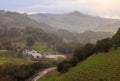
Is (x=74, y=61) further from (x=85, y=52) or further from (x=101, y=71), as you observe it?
(x=101, y=71)

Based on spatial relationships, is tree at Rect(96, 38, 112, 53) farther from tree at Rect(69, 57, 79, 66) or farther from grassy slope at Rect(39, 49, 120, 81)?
grassy slope at Rect(39, 49, 120, 81)

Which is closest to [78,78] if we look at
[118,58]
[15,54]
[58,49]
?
[118,58]

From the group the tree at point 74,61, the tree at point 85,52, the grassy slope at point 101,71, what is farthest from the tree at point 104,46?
the grassy slope at point 101,71

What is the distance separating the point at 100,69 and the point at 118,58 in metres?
4.64

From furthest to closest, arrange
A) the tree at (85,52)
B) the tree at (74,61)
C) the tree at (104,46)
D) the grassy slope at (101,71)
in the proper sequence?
1. the tree at (85,52)
2. the tree at (74,61)
3. the tree at (104,46)
4. the grassy slope at (101,71)

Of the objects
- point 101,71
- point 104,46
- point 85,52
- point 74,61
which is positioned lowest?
point 74,61

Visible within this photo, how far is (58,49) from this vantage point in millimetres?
188500

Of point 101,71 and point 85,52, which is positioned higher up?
point 101,71

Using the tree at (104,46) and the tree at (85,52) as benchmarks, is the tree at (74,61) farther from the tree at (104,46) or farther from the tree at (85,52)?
the tree at (104,46)

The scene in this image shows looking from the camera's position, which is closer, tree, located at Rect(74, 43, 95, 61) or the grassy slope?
the grassy slope

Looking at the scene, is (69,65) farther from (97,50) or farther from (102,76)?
(102,76)

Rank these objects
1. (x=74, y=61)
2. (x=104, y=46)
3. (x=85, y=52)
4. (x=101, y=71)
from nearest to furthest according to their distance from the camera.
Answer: (x=101, y=71) < (x=104, y=46) < (x=74, y=61) < (x=85, y=52)

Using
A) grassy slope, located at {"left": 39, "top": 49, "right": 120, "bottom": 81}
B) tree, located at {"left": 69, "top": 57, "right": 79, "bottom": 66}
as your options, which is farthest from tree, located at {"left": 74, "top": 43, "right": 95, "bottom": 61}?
grassy slope, located at {"left": 39, "top": 49, "right": 120, "bottom": 81}

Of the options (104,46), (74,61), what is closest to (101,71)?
(104,46)
